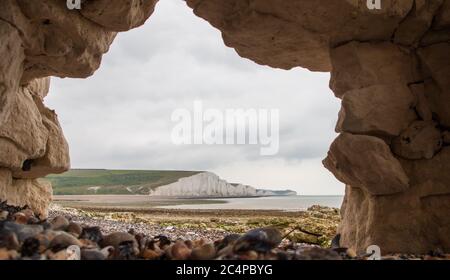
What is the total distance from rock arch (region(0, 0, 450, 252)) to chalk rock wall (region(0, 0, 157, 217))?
0.08 feet

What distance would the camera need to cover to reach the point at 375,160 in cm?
659

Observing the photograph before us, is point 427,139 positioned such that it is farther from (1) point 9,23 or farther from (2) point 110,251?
(1) point 9,23

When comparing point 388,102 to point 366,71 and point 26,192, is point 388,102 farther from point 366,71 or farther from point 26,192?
point 26,192

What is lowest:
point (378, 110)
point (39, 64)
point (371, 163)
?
point (371, 163)

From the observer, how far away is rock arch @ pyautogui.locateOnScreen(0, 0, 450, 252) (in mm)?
6578

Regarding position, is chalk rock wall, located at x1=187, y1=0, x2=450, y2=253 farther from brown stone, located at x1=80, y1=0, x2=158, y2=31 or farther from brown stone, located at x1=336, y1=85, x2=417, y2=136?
brown stone, located at x1=80, y1=0, x2=158, y2=31

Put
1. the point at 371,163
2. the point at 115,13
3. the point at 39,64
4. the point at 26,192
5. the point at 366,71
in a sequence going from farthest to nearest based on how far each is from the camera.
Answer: the point at 26,192 → the point at 39,64 → the point at 366,71 → the point at 115,13 → the point at 371,163

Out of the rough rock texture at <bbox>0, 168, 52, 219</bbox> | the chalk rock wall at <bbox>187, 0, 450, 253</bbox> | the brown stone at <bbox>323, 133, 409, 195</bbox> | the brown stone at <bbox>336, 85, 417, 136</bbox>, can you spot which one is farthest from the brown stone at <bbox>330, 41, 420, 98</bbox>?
the rough rock texture at <bbox>0, 168, 52, 219</bbox>

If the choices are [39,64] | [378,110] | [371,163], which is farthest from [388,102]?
[39,64]

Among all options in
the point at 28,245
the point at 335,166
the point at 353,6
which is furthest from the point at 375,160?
the point at 28,245

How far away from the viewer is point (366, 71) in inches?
278

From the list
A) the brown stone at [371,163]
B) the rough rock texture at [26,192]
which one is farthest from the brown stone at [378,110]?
the rough rock texture at [26,192]

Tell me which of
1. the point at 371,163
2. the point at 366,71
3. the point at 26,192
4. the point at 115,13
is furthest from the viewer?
the point at 26,192

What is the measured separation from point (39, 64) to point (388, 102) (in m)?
6.14
